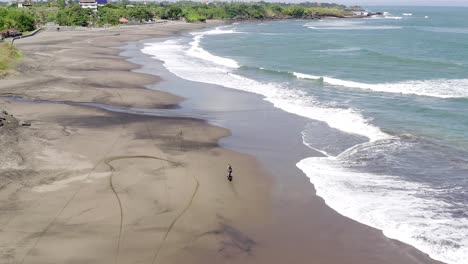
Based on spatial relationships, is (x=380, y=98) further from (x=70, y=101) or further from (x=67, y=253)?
(x=67, y=253)

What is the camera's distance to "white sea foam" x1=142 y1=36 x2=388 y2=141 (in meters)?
27.6

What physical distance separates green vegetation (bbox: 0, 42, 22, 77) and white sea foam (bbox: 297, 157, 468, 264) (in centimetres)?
3174

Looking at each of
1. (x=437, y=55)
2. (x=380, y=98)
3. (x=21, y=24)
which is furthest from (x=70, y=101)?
(x=21, y=24)

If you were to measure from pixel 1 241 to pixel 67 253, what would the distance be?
7.13 feet

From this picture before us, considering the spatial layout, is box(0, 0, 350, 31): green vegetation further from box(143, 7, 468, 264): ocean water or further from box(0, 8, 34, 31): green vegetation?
box(143, 7, 468, 264): ocean water

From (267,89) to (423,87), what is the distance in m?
13.1

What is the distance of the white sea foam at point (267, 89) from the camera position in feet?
90.5

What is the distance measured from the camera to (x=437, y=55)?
5747 centimetres

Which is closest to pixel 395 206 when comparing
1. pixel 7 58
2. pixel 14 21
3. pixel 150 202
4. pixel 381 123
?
pixel 150 202

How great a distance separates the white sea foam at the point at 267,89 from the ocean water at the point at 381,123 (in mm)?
94

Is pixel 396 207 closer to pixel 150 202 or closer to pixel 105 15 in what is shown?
pixel 150 202

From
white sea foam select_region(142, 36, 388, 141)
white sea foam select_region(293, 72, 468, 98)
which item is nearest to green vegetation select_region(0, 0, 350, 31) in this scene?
white sea foam select_region(142, 36, 388, 141)

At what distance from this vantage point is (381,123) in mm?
27969

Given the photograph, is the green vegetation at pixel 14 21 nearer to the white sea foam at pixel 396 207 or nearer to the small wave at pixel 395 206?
the small wave at pixel 395 206
